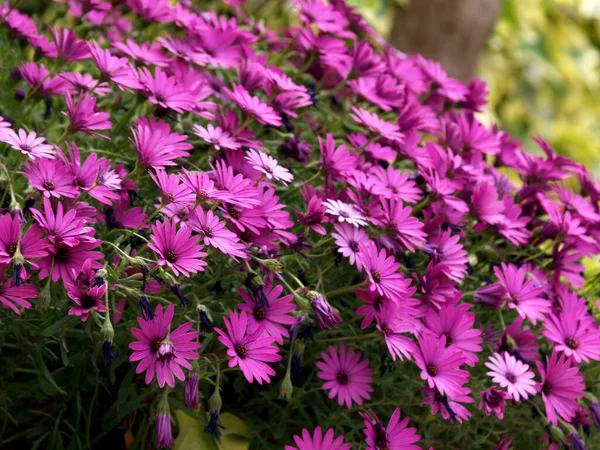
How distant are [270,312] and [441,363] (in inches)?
7.7

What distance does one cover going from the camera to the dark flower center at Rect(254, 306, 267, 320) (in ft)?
2.54

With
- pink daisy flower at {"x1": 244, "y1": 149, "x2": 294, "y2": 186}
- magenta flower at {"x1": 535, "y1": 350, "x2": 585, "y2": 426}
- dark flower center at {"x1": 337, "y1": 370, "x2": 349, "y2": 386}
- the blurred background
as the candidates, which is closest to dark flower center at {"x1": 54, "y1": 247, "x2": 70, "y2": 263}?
pink daisy flower at {"x1": 244, "y1": 149, "x2": 294, "y2": 186}

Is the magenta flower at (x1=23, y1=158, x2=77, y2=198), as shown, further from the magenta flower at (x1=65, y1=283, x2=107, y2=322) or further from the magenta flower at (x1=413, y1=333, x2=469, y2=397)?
the magenta flower at (x1=413, y1=333, x2=469, y2=397)

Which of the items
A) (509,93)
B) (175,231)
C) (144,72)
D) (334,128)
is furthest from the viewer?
(509,93)

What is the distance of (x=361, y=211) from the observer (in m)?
0.86

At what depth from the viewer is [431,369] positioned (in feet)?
2.64

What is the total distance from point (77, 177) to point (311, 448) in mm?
368

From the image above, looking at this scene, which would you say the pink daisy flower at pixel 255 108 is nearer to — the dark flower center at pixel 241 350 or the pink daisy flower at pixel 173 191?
the pink daisy flower at pixel 173 191

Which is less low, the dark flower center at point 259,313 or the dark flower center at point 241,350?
the dark flower center at point 259,313

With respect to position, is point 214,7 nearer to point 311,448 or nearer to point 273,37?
point 273,37

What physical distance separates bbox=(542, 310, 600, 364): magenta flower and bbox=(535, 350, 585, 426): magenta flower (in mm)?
41

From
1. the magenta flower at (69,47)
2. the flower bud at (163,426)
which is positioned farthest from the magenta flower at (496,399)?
the magenta flower at (69,47)

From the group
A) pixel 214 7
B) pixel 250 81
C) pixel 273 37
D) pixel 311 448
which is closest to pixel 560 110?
pixel 214 7

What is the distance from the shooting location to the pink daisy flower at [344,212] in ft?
2.67
